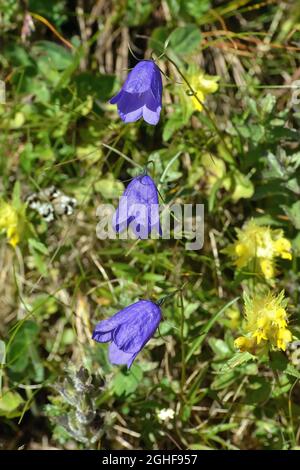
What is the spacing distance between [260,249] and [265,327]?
375 mm

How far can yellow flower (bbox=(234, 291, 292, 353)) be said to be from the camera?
1917mm

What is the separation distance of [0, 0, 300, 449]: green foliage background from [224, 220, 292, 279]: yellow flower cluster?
0.06 m

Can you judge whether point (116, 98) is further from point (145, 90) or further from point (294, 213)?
point (294, 213)

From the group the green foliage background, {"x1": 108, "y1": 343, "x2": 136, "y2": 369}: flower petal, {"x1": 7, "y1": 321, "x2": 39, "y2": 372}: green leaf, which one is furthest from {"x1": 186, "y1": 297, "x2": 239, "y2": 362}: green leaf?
{"x1": 7, "y1": 321, "x2": 39, "y2": 372}: green leaf

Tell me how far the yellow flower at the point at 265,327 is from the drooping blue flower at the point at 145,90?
58 cm

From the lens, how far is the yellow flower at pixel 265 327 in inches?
75.5

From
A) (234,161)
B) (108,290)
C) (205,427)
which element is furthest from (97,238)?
(205,427)

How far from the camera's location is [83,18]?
2895 mm

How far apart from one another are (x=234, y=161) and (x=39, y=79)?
82cm

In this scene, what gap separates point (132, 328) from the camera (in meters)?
1.88

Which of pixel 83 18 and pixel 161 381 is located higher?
pixel 83 18

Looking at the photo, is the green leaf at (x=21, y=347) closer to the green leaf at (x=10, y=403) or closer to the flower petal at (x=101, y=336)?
the green leaf at (x=10, y=403)

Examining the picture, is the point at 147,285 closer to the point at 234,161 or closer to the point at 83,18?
the point at 234,161
